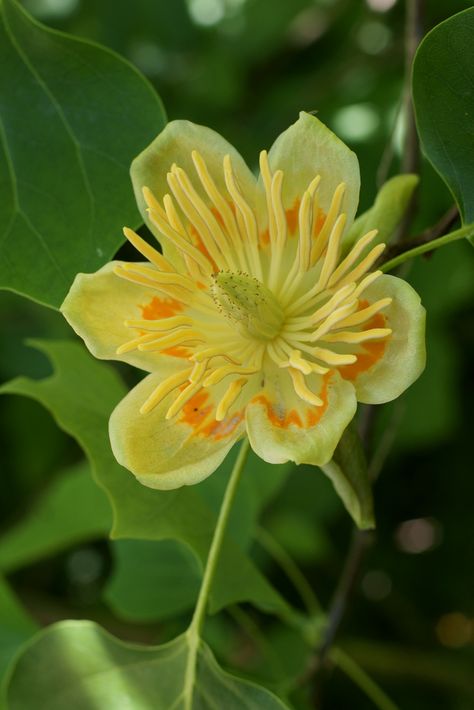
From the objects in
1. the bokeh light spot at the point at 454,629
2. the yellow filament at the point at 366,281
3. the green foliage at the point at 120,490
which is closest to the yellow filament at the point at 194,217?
the yellow filament at the point at 366,281

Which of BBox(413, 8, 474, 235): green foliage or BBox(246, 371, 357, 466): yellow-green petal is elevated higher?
BBox(413, 8, 474, 235): green foliage

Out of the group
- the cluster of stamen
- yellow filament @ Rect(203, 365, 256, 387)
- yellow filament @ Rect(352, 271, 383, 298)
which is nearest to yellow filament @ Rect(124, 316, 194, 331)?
the cluster of stamen

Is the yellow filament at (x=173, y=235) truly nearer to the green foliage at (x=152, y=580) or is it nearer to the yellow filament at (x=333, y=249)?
the yellow filament at (x=333, y=249)

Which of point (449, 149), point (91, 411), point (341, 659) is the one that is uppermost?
point (449, 149)

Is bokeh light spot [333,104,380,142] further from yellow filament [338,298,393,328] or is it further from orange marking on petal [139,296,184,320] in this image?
yellow filament [338,298,393,328]

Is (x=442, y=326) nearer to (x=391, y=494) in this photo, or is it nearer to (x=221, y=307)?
(x=391, y=494)

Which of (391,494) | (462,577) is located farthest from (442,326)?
(462,577)
